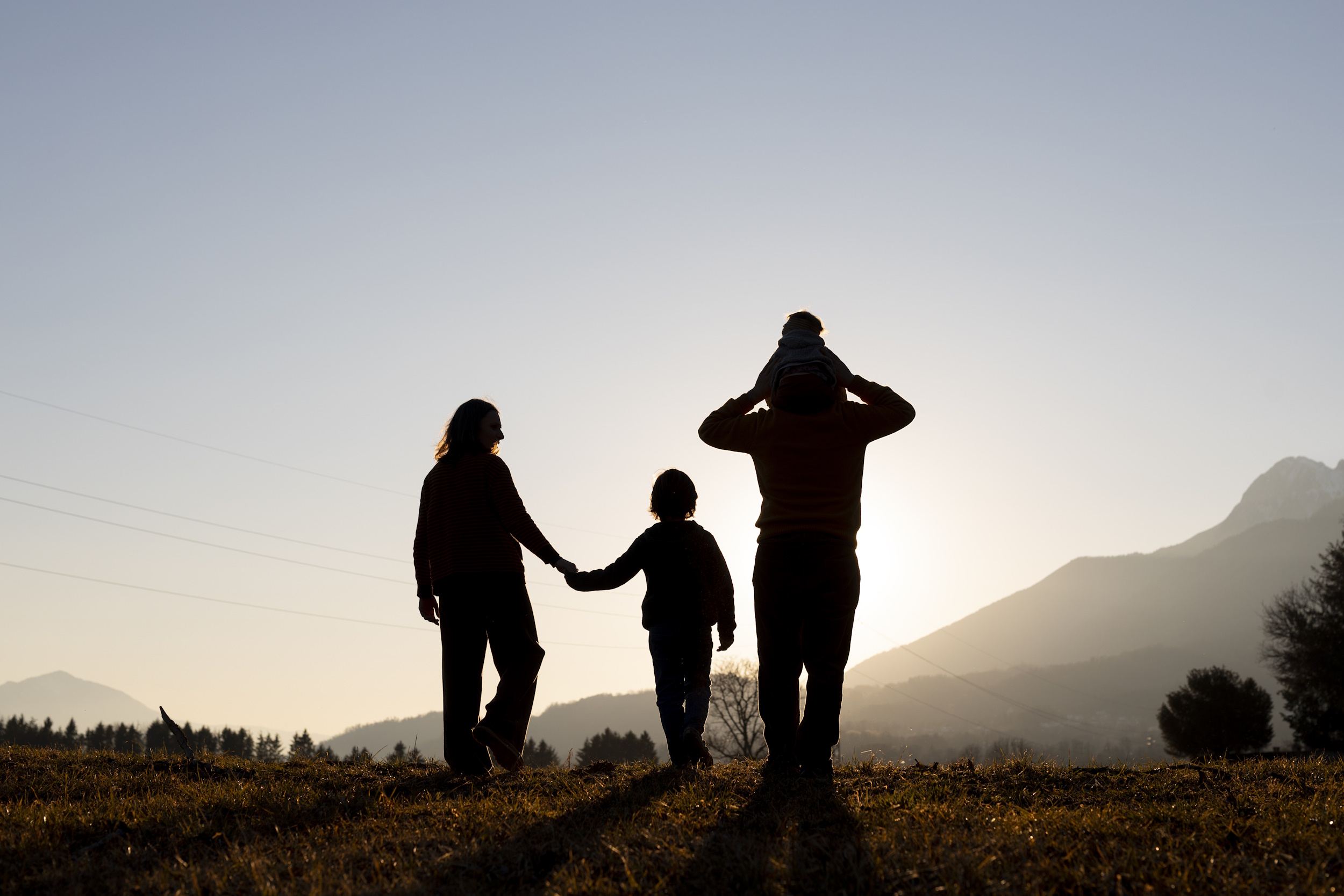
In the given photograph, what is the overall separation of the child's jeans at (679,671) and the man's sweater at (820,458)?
62.9 inches

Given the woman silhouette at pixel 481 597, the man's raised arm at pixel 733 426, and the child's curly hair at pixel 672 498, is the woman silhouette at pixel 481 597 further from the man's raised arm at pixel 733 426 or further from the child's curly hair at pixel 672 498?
the man's raised arm at pixel 733 426

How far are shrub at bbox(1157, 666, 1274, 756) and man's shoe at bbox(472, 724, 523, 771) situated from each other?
44104mm

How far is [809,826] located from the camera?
4.14 m

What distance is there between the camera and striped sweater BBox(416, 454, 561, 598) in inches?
265

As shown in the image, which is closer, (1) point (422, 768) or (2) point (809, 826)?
(2) point (809, 826)

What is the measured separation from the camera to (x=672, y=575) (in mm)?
7590

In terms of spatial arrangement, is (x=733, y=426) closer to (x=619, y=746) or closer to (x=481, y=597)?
(x=481, y=597)

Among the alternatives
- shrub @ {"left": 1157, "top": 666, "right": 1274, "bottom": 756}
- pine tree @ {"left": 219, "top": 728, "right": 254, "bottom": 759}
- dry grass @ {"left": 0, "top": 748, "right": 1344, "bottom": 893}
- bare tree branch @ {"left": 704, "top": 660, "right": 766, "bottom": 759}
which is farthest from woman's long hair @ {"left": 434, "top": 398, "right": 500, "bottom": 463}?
pine tree @ {"left": 219, "top": 728, "right": 254, "bottom": 759}

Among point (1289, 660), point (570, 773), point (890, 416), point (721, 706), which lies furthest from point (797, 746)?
point (721, 706)

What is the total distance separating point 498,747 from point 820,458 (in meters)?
3.00

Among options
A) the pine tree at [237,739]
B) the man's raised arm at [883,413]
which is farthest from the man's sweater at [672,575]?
the pine tree at [237,739]

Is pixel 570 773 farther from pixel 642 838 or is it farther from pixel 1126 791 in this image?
pixel 1126 791

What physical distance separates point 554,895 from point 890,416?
3.93m

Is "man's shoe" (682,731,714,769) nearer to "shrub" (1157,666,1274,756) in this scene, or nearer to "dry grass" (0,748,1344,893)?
"dry grass" (0,748,1344,893)
